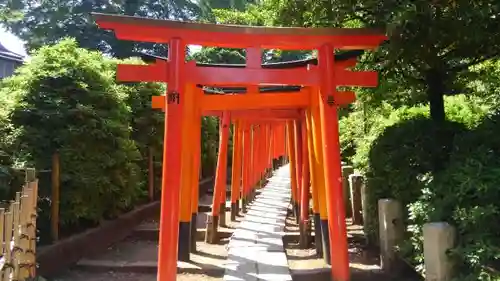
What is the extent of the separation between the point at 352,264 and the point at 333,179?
5.28ft

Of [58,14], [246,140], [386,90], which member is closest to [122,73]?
[386,90]

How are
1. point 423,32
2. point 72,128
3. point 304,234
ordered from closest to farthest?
point 423,32 < point 72,128 < point 304,234

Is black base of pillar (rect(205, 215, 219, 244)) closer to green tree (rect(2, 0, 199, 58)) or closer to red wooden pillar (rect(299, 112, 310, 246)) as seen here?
red wooden pillar (rect(299, 112, 310, 246))

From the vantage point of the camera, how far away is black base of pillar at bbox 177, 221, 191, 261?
713cm

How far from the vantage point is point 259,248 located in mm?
7676

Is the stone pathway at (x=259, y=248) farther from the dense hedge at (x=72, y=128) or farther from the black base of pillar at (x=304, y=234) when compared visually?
the dense hedge at (x=72, y=128)

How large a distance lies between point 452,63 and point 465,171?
3.12 metres

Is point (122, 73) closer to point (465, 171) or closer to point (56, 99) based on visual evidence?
point (56, 99)

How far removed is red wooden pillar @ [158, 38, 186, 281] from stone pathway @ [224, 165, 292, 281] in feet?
2.91

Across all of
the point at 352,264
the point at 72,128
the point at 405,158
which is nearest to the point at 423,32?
the point at 405,158

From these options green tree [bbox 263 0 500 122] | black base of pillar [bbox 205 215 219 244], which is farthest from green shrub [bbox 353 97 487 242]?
black base of pillar [bbox 205 215 219 244]

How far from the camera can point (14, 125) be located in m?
6.66

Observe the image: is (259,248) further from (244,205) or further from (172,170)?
(244,205)

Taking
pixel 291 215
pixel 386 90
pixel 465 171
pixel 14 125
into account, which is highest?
pixel 386 90
